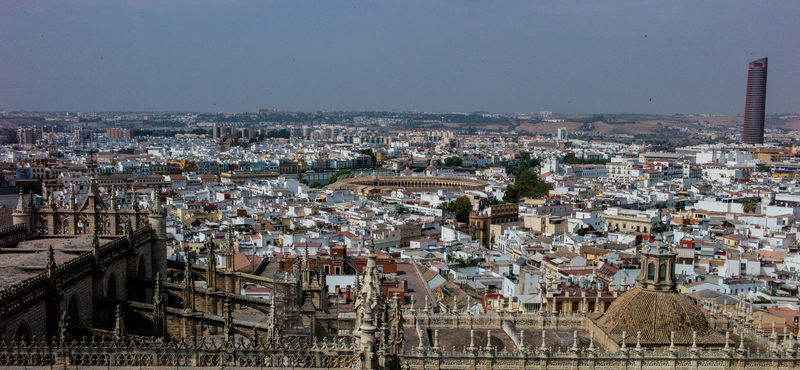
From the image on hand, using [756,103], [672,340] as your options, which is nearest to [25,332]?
[672,340]

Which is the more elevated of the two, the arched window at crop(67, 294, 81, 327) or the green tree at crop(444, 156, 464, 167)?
the arched window at crop(67, 294, 81, 327)

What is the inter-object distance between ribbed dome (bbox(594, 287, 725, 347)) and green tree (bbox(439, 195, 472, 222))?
39.0 metres

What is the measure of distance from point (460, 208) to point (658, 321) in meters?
40.5

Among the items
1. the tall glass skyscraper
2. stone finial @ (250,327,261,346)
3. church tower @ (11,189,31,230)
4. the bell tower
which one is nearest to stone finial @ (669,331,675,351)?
the bell tower

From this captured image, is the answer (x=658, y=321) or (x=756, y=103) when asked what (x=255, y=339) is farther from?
(x=756, y=103)

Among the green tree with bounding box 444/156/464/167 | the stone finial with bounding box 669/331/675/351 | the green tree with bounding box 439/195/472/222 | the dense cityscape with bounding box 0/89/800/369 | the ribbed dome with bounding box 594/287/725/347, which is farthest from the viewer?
the green tree with bounding box 444/156/464/167

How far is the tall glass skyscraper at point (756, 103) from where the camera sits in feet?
554

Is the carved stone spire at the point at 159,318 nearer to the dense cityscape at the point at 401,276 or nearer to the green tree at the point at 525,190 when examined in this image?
the dense cityscape at the point at 401,276

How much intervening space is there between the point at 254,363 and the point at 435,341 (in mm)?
5605

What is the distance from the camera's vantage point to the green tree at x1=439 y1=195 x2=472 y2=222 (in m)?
54.3

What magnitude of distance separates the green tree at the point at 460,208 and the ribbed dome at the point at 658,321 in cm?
3896

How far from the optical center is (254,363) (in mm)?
8695

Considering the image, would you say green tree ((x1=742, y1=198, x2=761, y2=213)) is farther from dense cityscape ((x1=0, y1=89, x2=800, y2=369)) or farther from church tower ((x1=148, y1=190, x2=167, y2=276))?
church tower ((x1=148, y1=190, x2=167, y2=276))

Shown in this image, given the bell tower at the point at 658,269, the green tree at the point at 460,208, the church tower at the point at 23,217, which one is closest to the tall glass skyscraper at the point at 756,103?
the green tree at the point at 460,208
